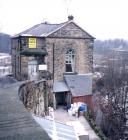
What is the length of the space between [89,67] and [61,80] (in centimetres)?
304

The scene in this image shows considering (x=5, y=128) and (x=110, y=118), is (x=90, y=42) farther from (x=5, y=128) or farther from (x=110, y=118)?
(x=5, y=128)

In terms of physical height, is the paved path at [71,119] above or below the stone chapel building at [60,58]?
below

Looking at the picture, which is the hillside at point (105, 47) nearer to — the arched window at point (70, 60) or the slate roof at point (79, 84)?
the slate roof at point (79, 84)

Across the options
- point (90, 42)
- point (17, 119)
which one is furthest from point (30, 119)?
point (90, 42)

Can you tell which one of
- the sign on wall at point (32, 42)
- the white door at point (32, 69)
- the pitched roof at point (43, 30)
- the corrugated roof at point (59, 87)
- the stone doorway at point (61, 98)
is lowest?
the stone doorway at point (61, 98)

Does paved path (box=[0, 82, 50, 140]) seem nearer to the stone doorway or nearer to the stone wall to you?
the stone wall

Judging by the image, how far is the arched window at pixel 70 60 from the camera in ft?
86.2

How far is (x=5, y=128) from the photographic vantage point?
6820 millimetres

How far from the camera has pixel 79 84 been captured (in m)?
26.3

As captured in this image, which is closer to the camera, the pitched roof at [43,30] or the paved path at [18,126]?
the paved path at [18,126]

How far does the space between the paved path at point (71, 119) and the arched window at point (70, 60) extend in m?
3.73

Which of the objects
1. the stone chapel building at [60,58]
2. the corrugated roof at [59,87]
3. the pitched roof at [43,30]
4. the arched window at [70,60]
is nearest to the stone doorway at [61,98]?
the stone chapel building at [60,58]

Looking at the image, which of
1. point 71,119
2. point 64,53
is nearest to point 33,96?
point 71,119

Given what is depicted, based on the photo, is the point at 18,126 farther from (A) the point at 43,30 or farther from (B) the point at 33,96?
(A) the point at 43,30
